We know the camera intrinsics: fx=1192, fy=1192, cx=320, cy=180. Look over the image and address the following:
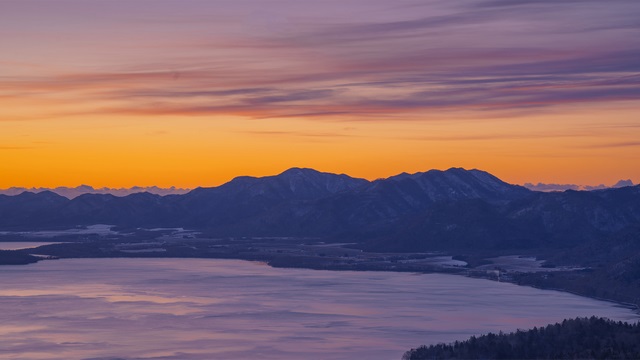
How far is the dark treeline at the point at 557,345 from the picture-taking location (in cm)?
Result: 7438

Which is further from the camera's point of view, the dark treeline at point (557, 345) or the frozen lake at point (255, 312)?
the frozen lake at point (255, 312)

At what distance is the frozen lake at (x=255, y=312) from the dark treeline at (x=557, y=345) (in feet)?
28.5

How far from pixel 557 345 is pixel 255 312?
4340cm

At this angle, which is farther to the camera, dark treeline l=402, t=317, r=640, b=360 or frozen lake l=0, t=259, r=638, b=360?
frozen lake l=0, t=259, r=638, b=360

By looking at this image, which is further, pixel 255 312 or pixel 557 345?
pixel 255 312

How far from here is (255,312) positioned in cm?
11500

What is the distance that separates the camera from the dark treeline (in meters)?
74.4

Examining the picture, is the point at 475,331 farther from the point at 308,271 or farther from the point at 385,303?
the point at 308,271

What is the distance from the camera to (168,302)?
409 ft

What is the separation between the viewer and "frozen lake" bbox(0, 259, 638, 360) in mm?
90438

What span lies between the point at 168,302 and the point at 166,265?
6456cm

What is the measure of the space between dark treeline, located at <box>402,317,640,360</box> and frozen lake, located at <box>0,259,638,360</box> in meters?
8.68

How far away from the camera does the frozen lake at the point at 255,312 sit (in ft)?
297

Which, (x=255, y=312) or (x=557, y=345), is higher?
(x=255, y=312)
